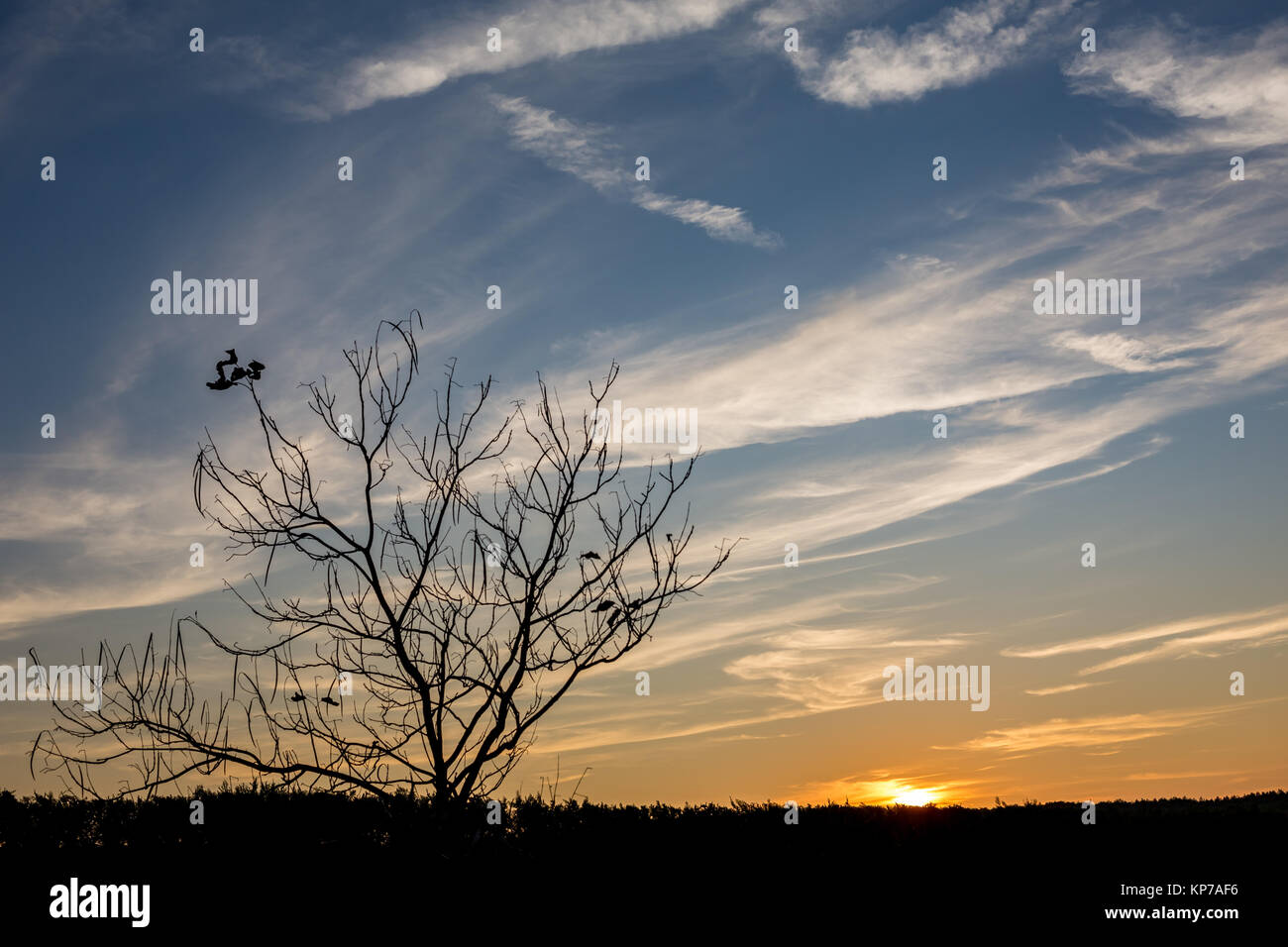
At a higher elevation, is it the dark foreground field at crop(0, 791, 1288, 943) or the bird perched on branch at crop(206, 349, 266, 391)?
the bird perched on branch at crop(206, 349, 266, 391)

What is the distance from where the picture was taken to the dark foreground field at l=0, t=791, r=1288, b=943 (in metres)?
7.93
